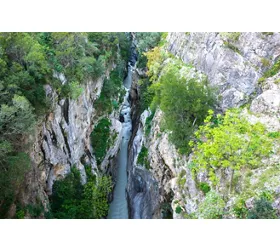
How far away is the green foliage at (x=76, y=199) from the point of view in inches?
551

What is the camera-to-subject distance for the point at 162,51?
21.0 m

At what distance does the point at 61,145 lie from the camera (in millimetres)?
15125

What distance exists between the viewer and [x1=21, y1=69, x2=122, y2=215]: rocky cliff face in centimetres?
1276

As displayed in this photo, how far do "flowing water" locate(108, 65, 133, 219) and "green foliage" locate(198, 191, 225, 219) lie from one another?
296 inches

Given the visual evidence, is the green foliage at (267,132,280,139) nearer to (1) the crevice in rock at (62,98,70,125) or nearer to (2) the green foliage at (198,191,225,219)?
(2) the green foliage at (198,191,225,219)

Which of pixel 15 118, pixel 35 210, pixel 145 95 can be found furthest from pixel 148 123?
pixel 15 118

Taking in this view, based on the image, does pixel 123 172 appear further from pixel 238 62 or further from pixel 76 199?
pixel 238 62

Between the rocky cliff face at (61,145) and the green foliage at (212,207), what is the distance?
25.8 feet

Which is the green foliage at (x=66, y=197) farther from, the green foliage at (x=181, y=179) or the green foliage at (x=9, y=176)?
the green foliage at (x=181, y=179)

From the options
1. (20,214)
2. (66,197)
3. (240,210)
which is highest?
(66,197)

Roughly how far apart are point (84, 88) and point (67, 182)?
7.23m

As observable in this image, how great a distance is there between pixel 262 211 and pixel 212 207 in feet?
5.98
